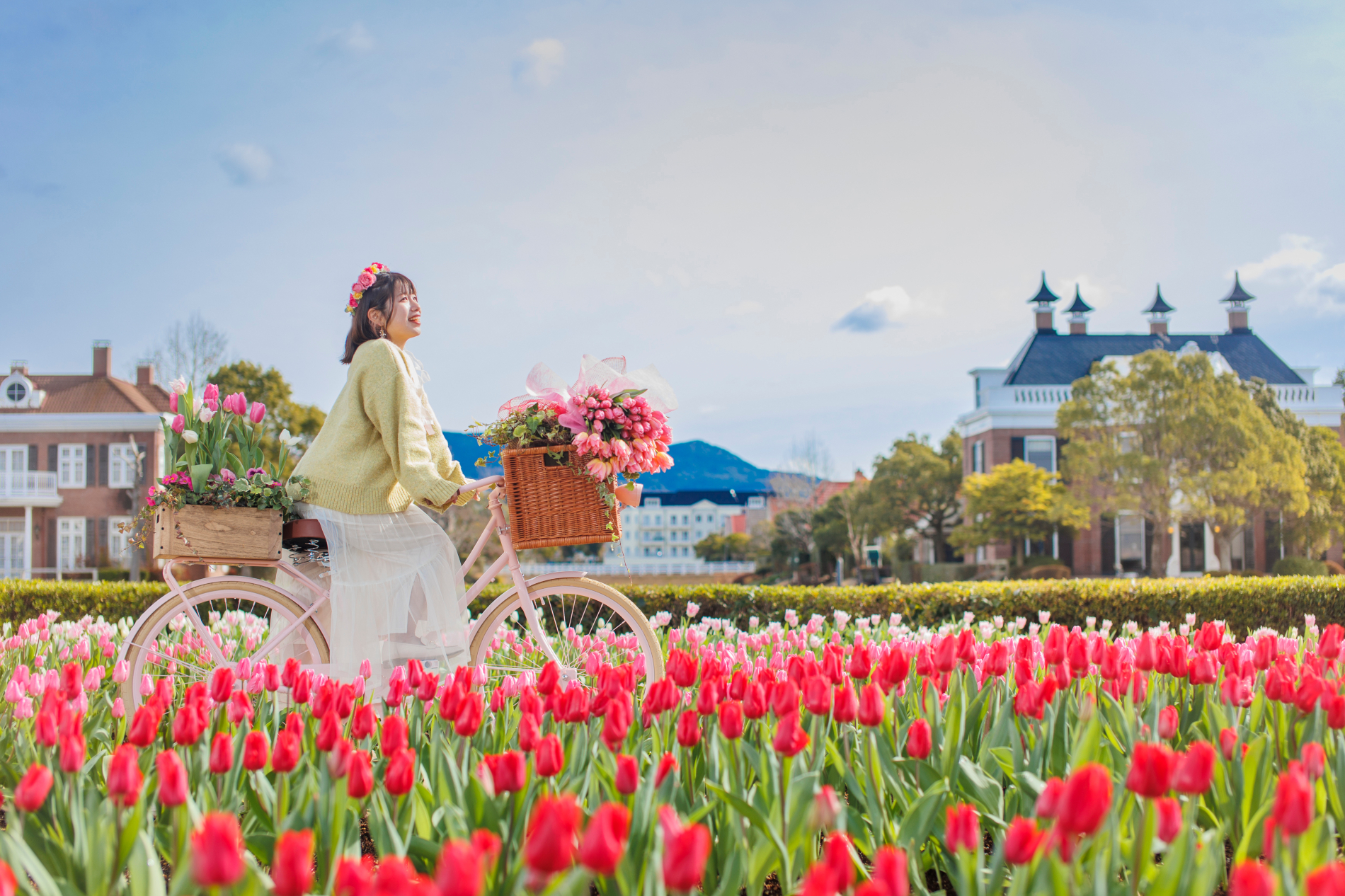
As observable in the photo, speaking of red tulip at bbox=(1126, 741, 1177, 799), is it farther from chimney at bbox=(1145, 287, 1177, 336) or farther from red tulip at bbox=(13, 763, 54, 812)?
chimney at bbox=(1145, 287, 1177, 336)

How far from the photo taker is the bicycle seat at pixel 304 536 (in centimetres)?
388

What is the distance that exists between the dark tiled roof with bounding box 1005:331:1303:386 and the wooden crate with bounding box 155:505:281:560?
1261 inches

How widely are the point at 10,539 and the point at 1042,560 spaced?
100 feet

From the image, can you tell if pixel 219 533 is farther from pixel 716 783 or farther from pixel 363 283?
pixel 716 783

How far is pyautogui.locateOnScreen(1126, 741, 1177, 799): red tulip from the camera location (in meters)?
1.72

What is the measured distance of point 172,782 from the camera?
1.79m

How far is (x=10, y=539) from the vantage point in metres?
29.7

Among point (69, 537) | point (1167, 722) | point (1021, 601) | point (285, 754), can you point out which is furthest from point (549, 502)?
point (69, 537)

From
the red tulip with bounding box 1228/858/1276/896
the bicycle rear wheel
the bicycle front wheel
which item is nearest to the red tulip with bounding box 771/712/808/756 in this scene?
the red tulip with bounding box 1228/858/1276/896

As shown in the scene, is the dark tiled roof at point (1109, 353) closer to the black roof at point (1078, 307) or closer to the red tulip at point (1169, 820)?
the black roof at point (1078, 307)

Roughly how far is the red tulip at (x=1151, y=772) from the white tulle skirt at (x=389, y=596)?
2.65m

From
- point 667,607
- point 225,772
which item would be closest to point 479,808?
point 225,772

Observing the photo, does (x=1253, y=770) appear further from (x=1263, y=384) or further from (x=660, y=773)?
(x=1263, y=384)

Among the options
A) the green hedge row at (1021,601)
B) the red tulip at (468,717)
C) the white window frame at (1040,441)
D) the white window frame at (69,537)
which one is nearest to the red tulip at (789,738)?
the red tulip at (468,717)
